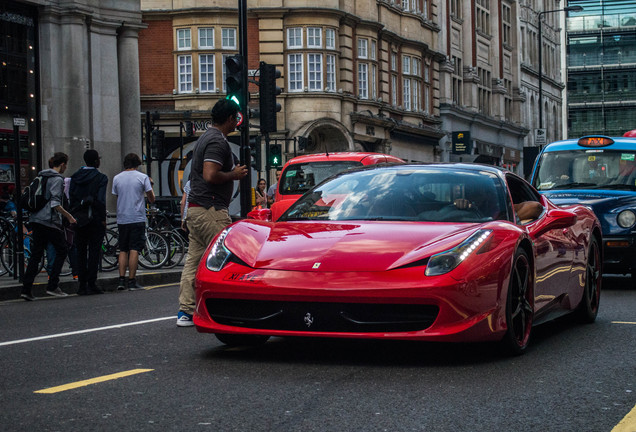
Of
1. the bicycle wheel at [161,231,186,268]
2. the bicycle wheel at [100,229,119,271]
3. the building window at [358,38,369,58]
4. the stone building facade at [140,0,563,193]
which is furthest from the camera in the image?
the building window at [358,38,369,58]

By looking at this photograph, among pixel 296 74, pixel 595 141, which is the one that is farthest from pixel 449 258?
pixel 296 74

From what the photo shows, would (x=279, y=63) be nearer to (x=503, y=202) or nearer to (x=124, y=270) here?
(x=124, y=270)

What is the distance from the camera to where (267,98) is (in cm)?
1922

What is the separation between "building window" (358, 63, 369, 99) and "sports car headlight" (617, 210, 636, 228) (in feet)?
100

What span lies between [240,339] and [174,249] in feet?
38.2

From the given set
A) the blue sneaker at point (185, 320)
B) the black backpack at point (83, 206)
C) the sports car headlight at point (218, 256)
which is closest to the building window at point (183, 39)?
the black backpack at point (83, 206)

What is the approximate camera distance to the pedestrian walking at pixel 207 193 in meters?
8.68

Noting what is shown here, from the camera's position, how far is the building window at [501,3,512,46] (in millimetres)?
65750

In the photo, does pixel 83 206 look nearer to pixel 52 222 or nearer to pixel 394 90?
pixel 52 222

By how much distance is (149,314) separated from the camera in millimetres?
10227

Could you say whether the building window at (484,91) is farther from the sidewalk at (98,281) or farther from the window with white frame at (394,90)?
the sidewalk at (98,281)

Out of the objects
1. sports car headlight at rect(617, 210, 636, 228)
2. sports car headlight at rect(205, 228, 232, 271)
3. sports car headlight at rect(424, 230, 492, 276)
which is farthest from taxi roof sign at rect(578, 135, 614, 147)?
sports car headlight at rect(205, 228, 232, 271)

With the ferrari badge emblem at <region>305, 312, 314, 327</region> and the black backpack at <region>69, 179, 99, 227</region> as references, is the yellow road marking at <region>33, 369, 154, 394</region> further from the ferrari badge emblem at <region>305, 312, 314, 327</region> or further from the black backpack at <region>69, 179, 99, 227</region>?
the black backpack at <region>69, 179, 99, 227</region>

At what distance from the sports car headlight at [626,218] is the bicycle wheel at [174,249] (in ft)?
27.0
